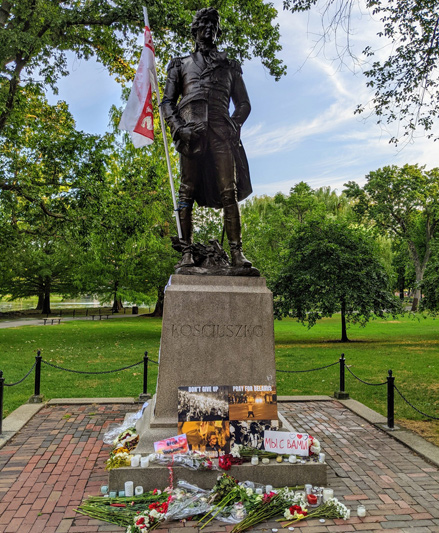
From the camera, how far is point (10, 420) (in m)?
6.77

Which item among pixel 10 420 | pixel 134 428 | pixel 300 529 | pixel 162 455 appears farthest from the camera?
pixel 10 420

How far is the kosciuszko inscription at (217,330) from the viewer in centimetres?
502

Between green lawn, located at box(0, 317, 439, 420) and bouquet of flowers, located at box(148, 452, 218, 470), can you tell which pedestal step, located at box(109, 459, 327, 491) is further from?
green lawn, located at box(0, 317, 439, 420)

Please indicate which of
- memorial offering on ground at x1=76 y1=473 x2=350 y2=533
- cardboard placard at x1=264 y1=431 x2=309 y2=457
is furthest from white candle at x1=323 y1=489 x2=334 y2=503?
cardboard placard at x1=264 y1=431 x2=309 y2=457

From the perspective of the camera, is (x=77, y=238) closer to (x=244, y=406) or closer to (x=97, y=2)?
(x=97, y=2)

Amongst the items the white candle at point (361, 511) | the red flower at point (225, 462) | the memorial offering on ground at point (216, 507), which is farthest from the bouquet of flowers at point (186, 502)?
the white candle at point (361, 511)

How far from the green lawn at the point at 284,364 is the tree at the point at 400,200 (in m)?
21.4

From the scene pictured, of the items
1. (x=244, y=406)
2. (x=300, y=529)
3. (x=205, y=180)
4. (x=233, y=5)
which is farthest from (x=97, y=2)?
(x=300, y=529)

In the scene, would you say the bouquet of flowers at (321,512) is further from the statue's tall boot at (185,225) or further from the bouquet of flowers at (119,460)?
the statue's tall boot at (185,225)

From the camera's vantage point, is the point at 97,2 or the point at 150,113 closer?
the point at 150,113

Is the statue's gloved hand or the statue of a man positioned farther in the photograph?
the statue of a man

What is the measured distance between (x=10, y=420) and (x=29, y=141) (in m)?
11.6

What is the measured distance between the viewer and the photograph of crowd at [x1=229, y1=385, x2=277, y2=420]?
187 inches

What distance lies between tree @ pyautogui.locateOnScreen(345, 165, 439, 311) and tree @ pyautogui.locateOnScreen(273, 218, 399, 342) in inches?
873
